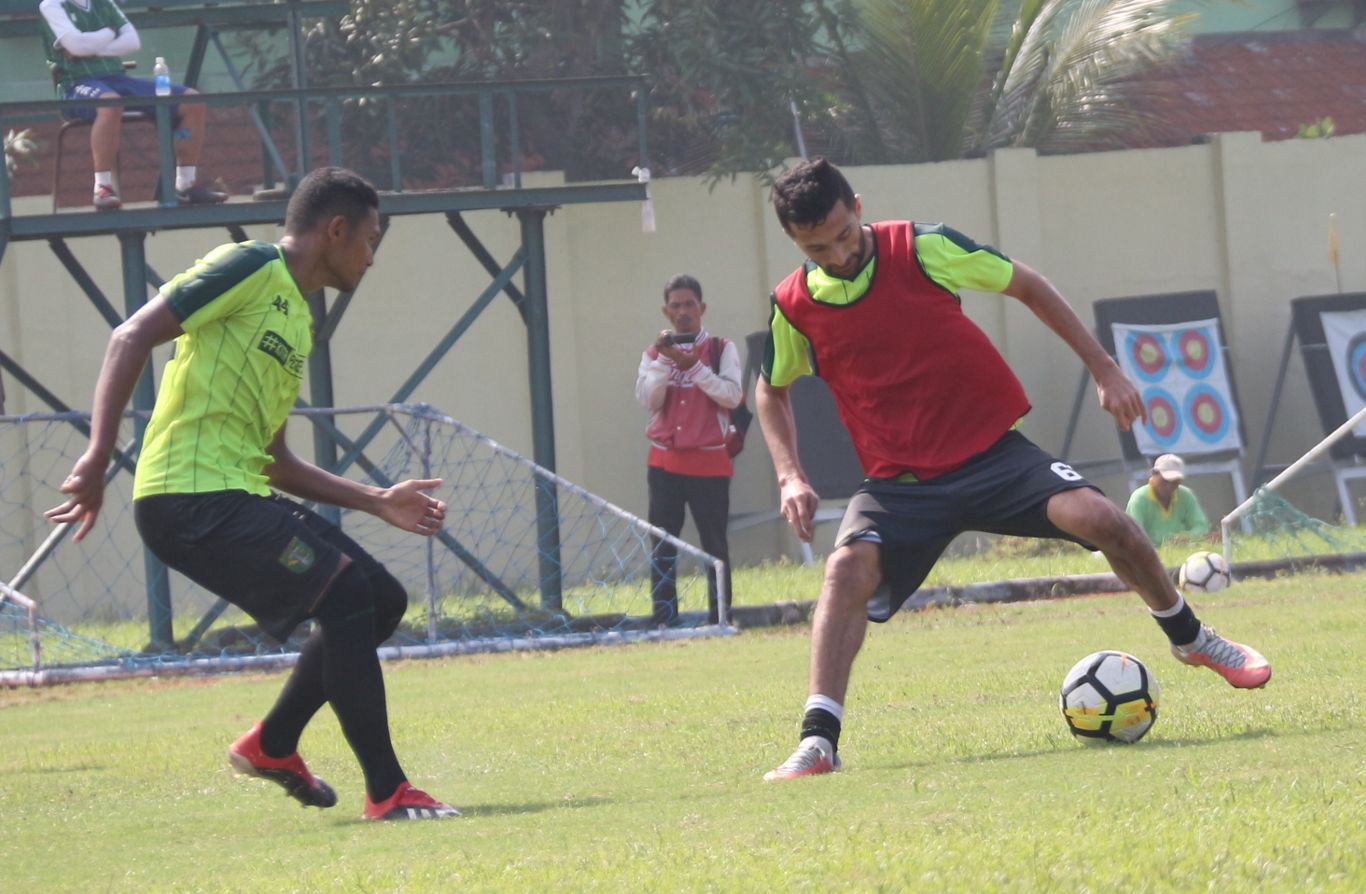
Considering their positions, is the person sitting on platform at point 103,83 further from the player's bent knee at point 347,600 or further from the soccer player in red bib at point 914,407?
the player's bent knee at point 347,600

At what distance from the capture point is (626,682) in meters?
10.5

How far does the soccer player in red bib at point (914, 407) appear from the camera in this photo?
650 cm

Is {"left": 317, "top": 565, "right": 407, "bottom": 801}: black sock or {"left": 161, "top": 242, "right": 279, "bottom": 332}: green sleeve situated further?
{"left": 317, "top": 565, "right": 407, "bottom": 801}: black sock

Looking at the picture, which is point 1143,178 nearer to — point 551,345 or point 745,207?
point 745,207

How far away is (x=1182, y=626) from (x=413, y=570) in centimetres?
1061

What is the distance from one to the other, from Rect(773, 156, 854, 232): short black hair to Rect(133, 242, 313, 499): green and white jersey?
1.55 meters

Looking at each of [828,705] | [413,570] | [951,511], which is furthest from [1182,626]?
[413,570]

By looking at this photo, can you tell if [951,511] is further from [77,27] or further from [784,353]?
[77,27]

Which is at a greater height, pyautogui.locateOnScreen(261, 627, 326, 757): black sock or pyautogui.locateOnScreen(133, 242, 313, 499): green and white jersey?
pyautogui.locateOnScreen(133, 242, 313, 499): green and white jersey

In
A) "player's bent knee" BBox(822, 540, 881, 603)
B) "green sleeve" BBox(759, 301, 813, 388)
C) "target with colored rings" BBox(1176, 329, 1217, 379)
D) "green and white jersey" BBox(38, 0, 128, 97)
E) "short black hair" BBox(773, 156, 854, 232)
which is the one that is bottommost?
"player's bent knee" BBox(822, 540, 881, 603)

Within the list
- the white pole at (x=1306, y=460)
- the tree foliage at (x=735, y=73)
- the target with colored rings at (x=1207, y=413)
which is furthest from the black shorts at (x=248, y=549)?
the target with colored rings at (x=1207, y=413)

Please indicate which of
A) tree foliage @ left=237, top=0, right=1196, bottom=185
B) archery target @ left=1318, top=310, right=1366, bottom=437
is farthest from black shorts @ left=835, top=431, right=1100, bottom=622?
archery target @ left=1318, top=310, right=1366, bottom=437

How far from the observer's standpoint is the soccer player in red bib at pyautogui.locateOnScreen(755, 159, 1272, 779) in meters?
6.50

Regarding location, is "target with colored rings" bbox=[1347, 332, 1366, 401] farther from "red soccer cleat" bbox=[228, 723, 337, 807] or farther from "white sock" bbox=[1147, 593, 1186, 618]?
"red soccer cleat" bbox=[228, 723, 337, 807]
